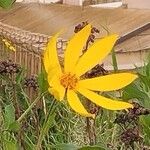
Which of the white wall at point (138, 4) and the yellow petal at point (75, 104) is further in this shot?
the white wall at point (138, 4)

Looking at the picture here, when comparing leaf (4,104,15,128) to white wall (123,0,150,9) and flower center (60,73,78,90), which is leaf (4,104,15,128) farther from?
white wall (123,0,150,9)

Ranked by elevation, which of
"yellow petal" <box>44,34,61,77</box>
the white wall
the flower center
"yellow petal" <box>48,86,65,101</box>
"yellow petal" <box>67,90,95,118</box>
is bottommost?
"yellow petal" <box>67,90,95,118</box>

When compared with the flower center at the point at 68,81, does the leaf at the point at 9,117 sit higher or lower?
lower

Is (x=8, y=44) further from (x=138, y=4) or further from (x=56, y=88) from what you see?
(x=56, y=88)

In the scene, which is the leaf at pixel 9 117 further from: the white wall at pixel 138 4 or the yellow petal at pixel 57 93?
the white wall at pixel 138 4

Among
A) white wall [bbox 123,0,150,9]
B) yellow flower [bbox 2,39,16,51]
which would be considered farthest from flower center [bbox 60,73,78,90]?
white wall [bbox 123,0,150,9]

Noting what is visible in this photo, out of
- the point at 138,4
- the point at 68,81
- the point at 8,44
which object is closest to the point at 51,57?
the point at 68,81

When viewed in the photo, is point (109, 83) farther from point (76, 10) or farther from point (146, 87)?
point (76, 10)

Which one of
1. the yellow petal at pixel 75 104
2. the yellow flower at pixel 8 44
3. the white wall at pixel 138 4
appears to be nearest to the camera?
the yellow petal at pixel 75 104

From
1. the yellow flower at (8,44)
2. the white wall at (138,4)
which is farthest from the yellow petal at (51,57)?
the white wall at (138,4)
